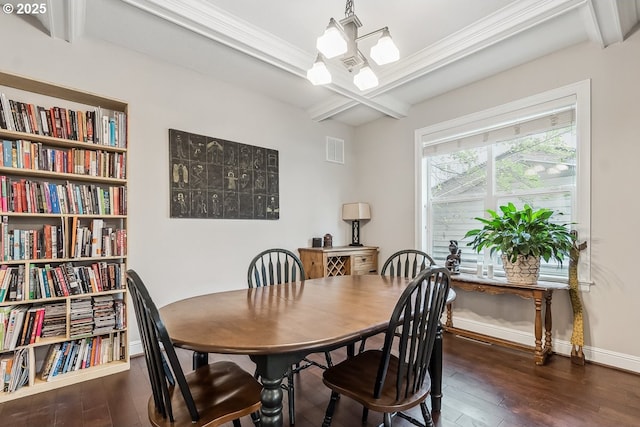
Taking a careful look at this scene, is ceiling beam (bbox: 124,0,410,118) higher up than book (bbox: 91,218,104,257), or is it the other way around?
ceiling beam (bbox: 124,0,410,118)

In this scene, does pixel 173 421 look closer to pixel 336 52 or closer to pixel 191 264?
pixel 336 52

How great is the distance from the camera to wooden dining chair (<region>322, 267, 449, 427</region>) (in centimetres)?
131

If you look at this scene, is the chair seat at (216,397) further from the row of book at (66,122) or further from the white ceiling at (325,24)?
the white ceiling at (325,24)

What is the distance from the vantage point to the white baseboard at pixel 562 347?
2510 mm

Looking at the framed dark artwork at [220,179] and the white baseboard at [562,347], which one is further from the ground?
the framed dark artwork at [220,179]

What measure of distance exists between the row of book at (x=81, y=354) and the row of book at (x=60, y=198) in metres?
0.99

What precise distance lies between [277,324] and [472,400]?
1.57m

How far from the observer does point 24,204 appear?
2191mm

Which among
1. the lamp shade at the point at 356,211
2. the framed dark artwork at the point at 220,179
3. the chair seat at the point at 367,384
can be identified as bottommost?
the chair seat at the point at 367,384

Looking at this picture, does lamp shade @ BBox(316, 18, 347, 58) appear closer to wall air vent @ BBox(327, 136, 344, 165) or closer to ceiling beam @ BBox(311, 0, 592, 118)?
ceiling beam @ BBox(311, 0, 592, 118)

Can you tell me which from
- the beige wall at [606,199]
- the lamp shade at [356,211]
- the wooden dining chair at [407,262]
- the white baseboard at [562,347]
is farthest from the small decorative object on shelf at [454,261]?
the lamp shade at [356,211]

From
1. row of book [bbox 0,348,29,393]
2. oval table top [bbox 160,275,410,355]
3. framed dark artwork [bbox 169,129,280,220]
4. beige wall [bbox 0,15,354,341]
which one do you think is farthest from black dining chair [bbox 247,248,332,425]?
row of book [bbox 0,348,29,393]

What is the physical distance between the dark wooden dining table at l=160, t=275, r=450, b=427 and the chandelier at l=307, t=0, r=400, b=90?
1365 mm

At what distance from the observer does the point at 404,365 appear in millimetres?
1443
